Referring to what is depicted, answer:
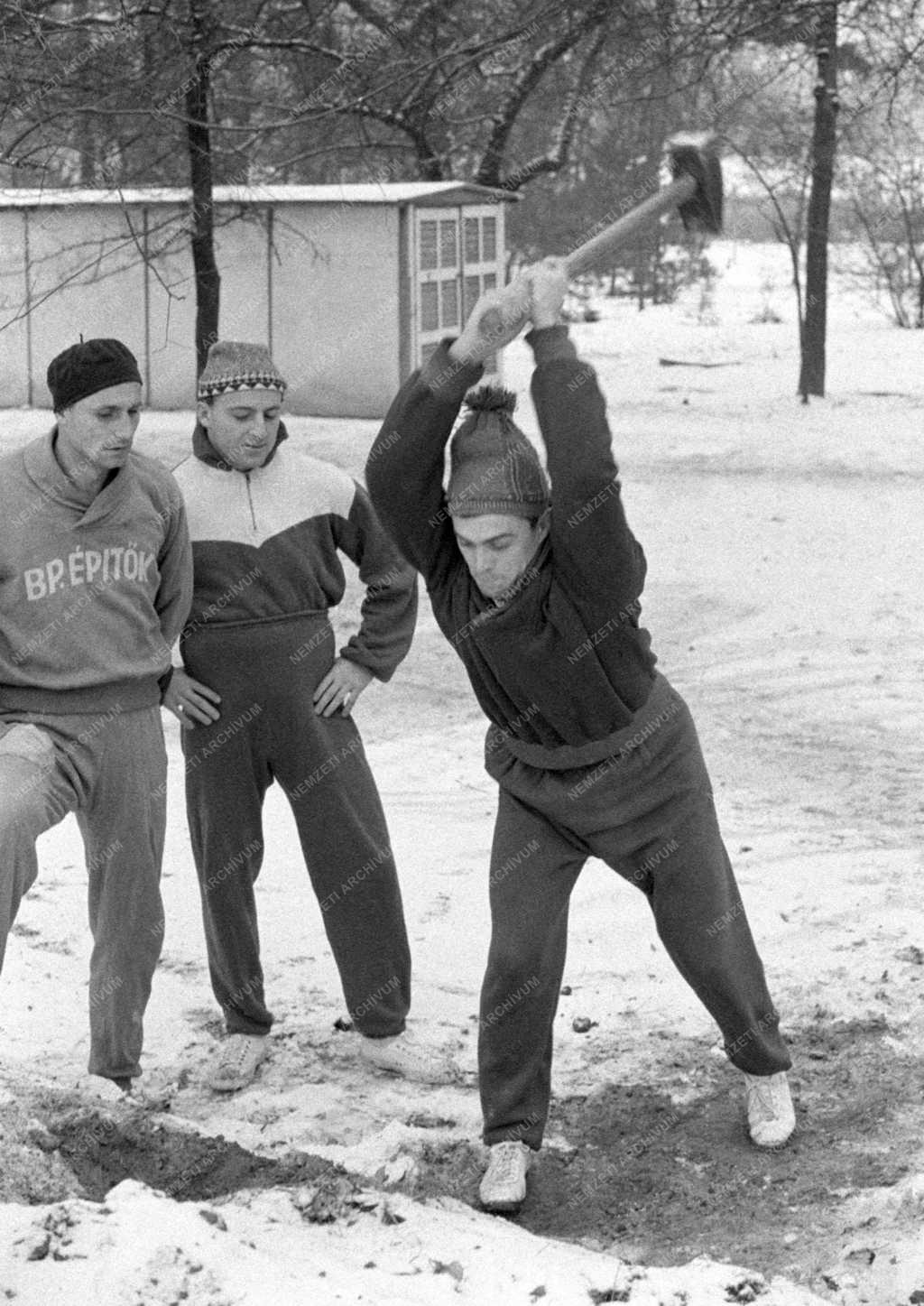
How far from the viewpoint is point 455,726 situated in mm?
7582

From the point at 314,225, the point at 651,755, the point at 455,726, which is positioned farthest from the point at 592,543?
the point at 314,225

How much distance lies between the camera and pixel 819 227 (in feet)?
50.2

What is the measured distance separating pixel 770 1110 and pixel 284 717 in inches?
57.0

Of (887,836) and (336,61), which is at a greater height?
(336,61)

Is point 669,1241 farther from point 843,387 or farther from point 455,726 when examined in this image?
point 843,387

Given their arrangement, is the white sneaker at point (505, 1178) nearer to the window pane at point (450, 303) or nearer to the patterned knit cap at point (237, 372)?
the patterned knit cap at point (237, 372)

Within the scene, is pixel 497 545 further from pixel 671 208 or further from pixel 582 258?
pixel 671 208

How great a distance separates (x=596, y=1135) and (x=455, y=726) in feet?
11.9

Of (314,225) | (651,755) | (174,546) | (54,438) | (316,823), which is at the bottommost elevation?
(316,823)

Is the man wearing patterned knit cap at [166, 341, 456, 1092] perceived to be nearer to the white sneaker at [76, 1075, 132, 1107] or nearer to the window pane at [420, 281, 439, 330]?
the white sneaker at [76, 1075, 132, 1107]

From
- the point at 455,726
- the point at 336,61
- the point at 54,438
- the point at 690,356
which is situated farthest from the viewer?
the point at 690,356

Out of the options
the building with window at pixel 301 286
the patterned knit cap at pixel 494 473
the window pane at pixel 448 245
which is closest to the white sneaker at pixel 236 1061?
the patterned knit cap at pixel 494 473

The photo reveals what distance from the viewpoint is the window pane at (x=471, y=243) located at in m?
16.6

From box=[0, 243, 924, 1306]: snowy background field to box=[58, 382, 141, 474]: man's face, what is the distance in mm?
1412
